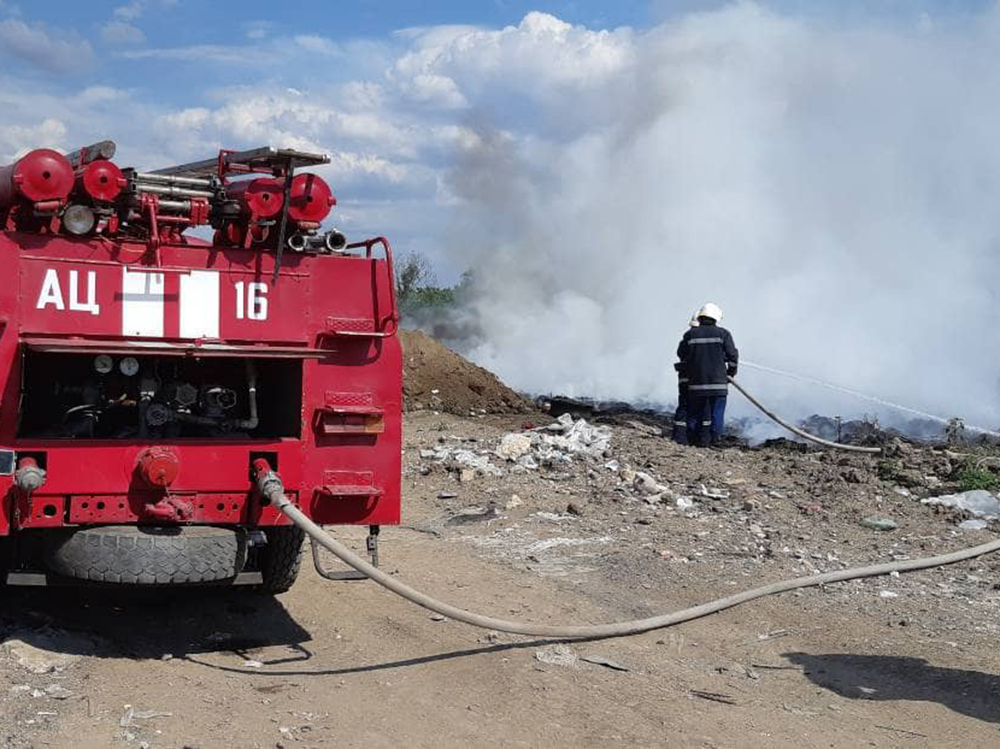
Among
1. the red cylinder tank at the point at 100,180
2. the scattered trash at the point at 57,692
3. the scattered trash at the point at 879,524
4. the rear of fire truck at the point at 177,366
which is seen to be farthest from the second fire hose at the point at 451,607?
the scattered trash at the point at 879,524

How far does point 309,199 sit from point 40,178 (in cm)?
126

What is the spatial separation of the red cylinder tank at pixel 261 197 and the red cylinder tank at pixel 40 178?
31.8 inches

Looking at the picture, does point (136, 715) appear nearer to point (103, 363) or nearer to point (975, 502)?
point (103, 363)

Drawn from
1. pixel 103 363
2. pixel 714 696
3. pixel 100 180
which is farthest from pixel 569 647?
pixel 100 180

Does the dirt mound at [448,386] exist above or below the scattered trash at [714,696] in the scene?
above

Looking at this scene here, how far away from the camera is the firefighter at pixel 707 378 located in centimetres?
1320

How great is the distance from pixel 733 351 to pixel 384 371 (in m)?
8.06

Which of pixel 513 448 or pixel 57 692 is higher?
pixel 513 448

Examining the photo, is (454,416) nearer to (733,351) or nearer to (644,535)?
(733,351)

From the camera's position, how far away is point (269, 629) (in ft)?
21.4

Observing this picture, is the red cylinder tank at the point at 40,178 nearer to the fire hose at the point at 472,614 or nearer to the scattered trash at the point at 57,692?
the fire hose at the point at 472,614

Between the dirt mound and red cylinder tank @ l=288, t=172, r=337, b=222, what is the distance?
1216cm

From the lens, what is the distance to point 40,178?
5.27 meters

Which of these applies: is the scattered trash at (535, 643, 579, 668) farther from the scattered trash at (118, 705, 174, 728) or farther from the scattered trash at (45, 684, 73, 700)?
the scattered trash at (45, 684, 73, 700)
